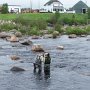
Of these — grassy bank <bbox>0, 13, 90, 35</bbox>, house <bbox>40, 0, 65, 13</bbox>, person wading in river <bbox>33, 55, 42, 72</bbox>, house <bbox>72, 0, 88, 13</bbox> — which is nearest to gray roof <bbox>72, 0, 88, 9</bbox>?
house <bbox>72, 0, 88, 13</bbox>

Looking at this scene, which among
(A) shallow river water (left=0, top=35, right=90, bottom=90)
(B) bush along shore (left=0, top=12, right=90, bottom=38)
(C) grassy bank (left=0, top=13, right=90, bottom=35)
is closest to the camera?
(A) shallow river water (left=0, top=35, right=90, bottom=90)

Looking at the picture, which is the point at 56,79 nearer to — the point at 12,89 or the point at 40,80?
the point at 40,80

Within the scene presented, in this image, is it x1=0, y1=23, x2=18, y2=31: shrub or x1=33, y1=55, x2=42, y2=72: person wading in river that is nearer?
x1=33, y1=55, x2=42, y2=72: person wading in river

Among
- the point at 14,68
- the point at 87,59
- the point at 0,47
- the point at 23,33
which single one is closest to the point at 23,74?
the point at 14,68

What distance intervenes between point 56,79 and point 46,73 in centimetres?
126

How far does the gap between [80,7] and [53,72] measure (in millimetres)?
136905

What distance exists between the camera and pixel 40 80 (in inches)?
1438

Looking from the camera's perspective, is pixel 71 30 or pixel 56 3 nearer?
pixel 71 30

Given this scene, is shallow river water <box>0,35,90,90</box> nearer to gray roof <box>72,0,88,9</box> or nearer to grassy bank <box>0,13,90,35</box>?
grassy bank <box>0,13,90,35</box>

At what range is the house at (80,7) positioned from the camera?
173062mm

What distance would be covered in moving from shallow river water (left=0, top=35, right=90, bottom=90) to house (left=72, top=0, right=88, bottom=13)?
114933mm

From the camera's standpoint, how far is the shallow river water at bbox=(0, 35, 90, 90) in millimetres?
34844

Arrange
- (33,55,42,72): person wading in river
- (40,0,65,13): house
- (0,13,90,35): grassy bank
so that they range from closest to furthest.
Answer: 1. (33,55,42,72): person wading in river
2. (0,13,90,35): grassy bank
3. (40,0,65,13): house

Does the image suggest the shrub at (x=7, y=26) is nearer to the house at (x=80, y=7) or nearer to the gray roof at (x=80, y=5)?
the house at (x=80, y=7)
